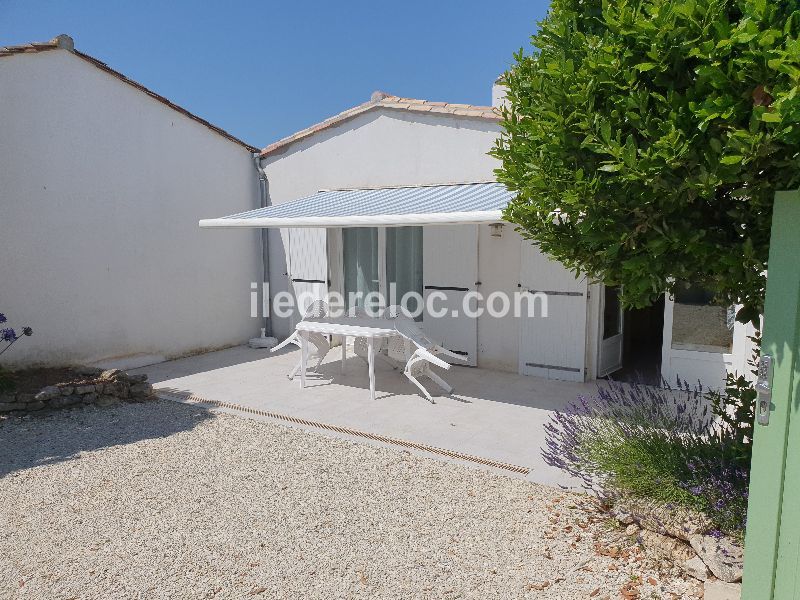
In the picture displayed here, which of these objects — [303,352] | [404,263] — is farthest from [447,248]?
[303,352]

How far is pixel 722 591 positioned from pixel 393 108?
12183mm

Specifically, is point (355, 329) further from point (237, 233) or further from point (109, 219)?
point (237, 233)

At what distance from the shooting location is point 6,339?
36.4ft

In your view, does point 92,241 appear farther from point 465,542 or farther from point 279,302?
point 465,542

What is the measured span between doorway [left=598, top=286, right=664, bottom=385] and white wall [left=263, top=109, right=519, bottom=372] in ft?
6.76

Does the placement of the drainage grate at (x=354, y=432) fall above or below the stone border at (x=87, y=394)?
below

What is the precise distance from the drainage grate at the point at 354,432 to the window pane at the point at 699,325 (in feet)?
18.1

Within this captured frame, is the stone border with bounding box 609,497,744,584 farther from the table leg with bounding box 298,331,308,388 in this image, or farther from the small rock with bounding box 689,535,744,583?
the table leg with bounding box 298,331,308,388

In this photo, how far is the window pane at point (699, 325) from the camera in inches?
416

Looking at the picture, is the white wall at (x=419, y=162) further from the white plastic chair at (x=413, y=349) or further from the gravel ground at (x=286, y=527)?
the gravel ground at (x=286, y=527)

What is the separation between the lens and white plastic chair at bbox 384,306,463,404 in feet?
35.1

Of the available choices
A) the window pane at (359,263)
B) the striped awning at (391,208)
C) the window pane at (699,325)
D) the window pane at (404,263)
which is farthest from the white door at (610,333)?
the window pane at (359,263)

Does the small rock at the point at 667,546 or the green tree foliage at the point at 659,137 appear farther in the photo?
the small rock at the point at 667,546

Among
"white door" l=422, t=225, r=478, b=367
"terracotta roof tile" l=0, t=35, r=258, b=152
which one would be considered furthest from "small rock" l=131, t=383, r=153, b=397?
"terracotta roof tile" l=0, t=35, r=258, b=152
